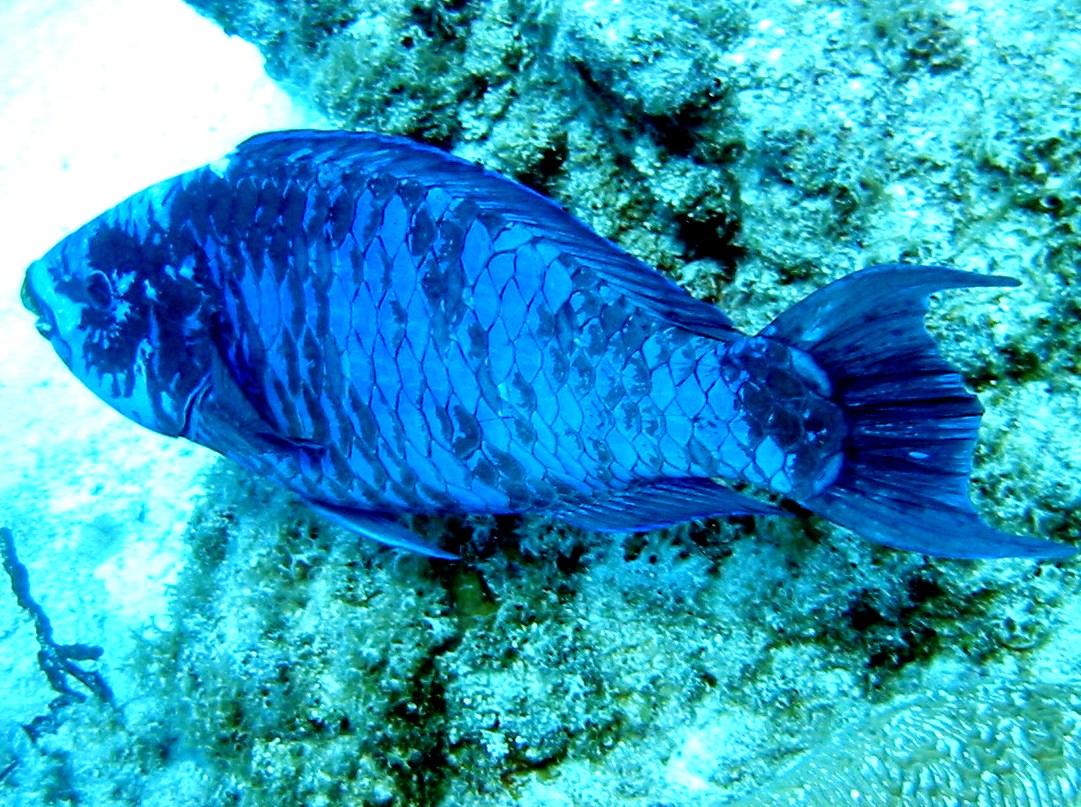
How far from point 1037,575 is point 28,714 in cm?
451

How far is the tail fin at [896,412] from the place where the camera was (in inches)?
59.6

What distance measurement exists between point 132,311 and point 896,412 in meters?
2.26

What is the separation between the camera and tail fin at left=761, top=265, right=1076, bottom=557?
4.97 feet

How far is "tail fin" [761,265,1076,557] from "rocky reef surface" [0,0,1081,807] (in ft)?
1.73

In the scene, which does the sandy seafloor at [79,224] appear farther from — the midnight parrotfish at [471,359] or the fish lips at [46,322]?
the midnight parrotfish at [471,359]

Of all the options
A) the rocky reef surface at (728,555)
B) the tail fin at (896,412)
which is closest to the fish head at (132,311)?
the rocky reef surface at (728,555)

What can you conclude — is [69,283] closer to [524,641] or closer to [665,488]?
[524,641]

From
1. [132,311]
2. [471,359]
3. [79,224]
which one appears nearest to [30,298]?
[132,311]

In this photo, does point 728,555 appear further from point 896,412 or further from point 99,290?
point 99,290

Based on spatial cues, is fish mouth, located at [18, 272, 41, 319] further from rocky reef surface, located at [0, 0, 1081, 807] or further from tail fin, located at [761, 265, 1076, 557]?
tail fin, located at [761, 265, 1076, 557]

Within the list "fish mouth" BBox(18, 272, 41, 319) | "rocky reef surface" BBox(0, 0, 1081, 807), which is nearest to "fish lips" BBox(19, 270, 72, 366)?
"fish mouth" BBox(18, 272, 41, 319)

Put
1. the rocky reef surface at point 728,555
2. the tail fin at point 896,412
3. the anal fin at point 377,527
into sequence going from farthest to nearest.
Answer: the anal fin at point 377,527
the rocky reef surface at point 728,555
the tail fin at point 896,412

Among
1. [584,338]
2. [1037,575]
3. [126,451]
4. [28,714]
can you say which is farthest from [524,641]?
[28,714]

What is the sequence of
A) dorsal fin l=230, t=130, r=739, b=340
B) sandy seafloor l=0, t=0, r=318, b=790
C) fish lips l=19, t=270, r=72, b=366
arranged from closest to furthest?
dorsal fin l=230, t=130, r=739, b=340
fish lips l=19, t=270, r=72, b=366
sandy seafloor l=0, t=0, r=318, b=790
